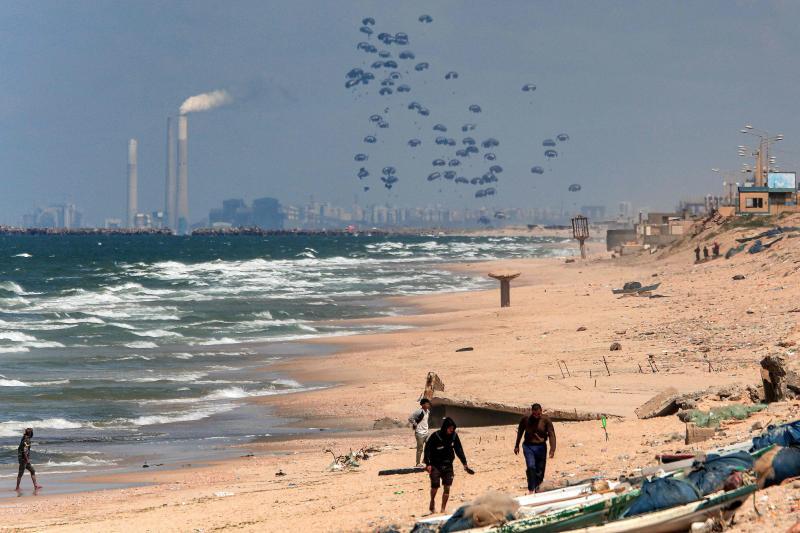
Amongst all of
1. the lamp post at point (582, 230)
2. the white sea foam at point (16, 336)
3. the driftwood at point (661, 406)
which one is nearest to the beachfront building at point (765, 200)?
the lamp post at point (582, 230)

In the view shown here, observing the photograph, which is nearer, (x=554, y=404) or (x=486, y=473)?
(x=486, y=473)

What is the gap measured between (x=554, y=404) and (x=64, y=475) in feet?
25.9

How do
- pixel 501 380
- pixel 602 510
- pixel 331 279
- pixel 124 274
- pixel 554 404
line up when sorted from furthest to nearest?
pixel 124 274
pixel 331 279
pixel 501 380
pixel 554 404
pixel 602 510

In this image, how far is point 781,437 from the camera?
39.7 feet

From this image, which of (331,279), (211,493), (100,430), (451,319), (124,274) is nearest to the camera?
(211,493)

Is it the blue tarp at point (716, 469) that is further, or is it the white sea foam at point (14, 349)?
the white sea foam at point (14, 349)

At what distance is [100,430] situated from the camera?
2316 cm

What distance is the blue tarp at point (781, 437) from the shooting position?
12.0 m

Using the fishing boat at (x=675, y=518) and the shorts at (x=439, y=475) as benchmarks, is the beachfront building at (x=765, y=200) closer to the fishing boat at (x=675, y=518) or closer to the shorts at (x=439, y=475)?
the shorts at (x=439, y=475)

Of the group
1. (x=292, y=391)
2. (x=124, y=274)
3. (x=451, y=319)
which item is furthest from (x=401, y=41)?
(x=292, y=391)

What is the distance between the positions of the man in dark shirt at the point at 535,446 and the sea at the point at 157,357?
7.93 m

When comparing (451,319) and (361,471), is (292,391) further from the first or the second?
(451,319)

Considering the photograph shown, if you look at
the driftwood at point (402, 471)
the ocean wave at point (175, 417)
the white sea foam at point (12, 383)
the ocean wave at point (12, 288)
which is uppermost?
the driftwood at point (402, 471)

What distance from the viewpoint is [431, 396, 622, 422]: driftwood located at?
60.3 feet
